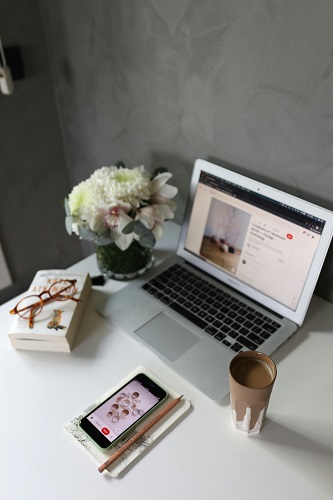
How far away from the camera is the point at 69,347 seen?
84 centimetres

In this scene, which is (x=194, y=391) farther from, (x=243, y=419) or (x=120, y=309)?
(x=120, y=309)

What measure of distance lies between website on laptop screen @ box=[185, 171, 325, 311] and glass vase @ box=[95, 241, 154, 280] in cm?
11

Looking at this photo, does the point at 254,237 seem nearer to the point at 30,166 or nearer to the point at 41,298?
the point at 41,298

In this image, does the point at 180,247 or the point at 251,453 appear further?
the point at 180,247

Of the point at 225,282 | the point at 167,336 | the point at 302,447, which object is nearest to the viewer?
the point at 302,447

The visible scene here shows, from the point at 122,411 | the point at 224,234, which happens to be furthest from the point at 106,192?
the point at 122,411

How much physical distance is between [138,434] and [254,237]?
17.0 inches

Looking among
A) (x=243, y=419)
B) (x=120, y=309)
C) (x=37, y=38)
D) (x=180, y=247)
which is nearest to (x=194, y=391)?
(x=243, y=419)

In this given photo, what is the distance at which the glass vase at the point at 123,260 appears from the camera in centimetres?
97

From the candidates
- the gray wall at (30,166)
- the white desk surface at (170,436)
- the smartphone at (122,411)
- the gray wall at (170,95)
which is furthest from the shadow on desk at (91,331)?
the gray wall at (30,166)

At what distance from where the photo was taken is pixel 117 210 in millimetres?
880

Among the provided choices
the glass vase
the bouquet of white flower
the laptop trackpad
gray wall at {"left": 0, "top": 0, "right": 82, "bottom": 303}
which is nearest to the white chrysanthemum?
the bouquet of white flower

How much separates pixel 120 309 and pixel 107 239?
0.15m

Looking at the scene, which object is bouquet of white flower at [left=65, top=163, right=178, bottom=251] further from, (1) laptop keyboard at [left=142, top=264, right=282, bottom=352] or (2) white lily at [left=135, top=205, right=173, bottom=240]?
(1) laptop keyboard at [left=142, top=264, right=282, bottom=352]
